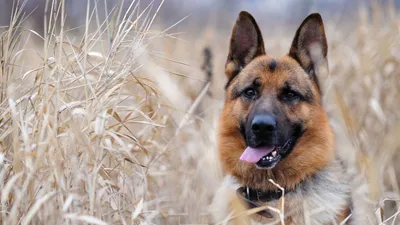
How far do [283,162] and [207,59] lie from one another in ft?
4.81

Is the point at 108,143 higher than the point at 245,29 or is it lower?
lower

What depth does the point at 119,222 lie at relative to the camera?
323 cm

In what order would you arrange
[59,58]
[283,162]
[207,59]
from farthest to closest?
[207,59]
[283,162]
[59,58]

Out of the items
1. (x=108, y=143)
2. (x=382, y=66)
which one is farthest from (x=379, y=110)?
(x=108, y=143)

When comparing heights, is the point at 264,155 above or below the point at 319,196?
above

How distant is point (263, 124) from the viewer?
360 centimetres

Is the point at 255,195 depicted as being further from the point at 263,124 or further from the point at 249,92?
the point at 249,92

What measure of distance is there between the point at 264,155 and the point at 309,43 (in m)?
0.93

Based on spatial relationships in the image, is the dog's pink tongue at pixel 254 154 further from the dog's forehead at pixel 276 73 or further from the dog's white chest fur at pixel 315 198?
the dog's forehead at pixel 276 73

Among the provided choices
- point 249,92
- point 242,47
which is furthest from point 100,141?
point 242,47

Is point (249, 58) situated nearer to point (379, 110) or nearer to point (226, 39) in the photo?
point (379, 110)

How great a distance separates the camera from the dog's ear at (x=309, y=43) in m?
3.94

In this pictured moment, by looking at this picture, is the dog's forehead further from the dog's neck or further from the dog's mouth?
the dog's neck

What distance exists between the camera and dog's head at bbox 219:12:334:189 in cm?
369
